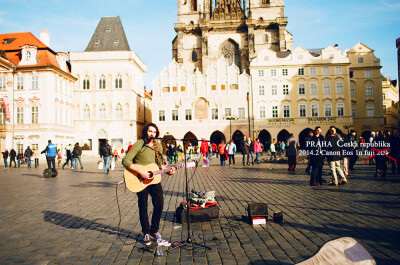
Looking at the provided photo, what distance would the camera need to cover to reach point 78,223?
241 inches

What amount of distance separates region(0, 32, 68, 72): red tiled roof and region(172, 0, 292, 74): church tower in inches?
781

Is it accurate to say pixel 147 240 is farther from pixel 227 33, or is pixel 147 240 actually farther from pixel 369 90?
pixel 227 33

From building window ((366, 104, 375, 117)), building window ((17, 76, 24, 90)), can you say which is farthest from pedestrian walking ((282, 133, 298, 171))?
building window ((366, 104, 375, 117))

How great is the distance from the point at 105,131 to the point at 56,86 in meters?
8.98

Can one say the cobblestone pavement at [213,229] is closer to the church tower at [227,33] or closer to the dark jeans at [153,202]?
the dark jeans at [153,202]

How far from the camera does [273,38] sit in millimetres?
54062

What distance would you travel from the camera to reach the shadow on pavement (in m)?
5.38

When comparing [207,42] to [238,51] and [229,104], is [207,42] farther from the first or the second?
[229,104]

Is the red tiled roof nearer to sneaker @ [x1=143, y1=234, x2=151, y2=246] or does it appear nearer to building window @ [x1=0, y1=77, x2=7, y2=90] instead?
building window @ [x1=0, y1=77, x2=7, y2=90]

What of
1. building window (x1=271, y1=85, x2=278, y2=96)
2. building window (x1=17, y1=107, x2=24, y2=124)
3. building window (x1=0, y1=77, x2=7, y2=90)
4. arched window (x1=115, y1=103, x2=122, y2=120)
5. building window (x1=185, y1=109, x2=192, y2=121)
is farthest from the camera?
arched window (x1=115, y1=103, x2=122, y2=120)

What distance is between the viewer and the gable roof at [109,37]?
49431 millimetres

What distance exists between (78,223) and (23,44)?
44985mm

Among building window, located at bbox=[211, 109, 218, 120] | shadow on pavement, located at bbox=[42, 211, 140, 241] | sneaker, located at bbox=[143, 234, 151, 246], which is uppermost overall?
building window, located at bbox=[211, 109, 218, 120]

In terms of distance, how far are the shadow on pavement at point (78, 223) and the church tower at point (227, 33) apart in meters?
48.0
